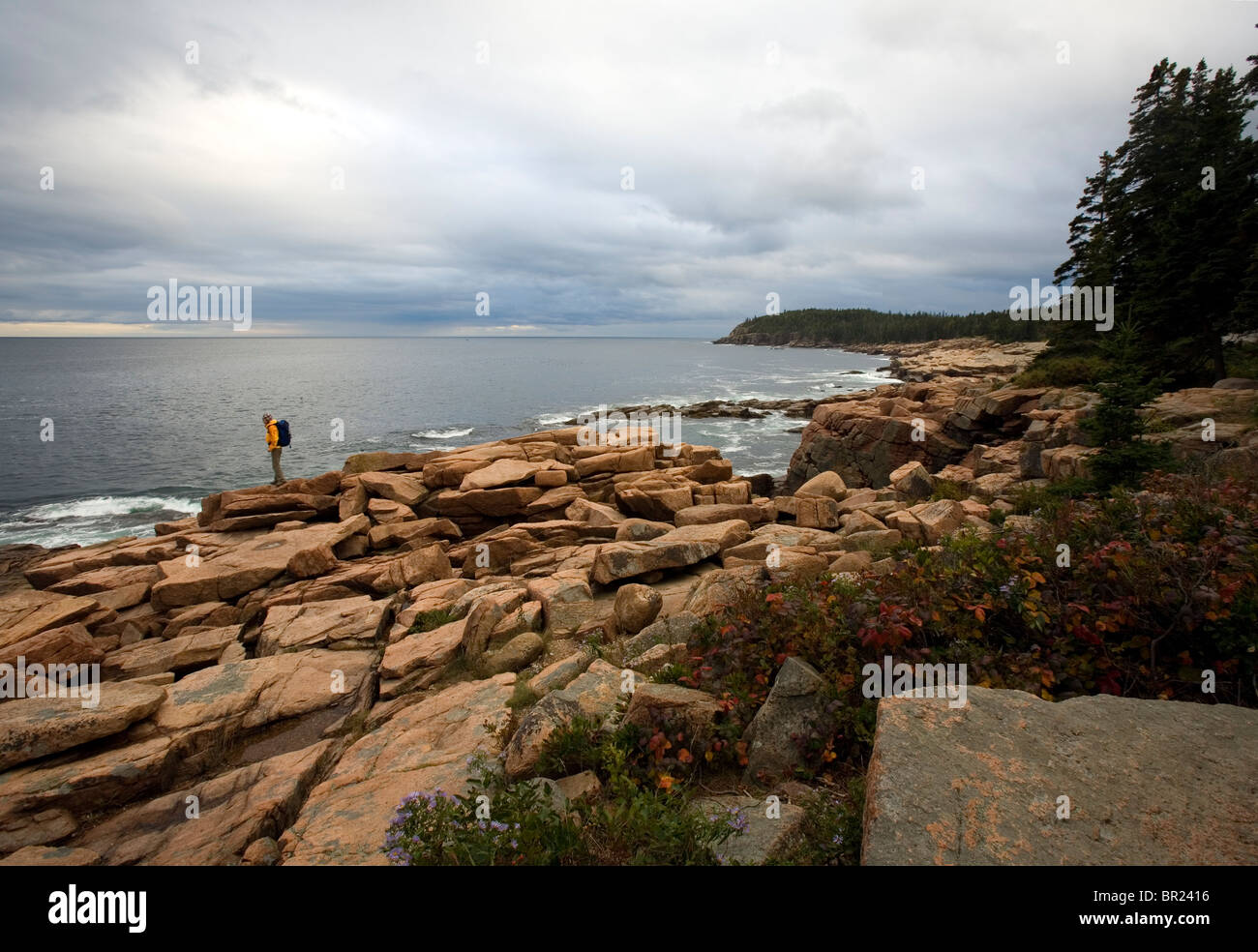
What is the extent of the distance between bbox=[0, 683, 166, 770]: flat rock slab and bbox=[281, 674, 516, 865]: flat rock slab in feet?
13.3

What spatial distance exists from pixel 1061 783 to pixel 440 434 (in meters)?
50.2

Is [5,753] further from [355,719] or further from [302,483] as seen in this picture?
[302,483]

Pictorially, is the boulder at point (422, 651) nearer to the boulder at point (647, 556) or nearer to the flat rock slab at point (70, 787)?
the boulder at point (647, 556)

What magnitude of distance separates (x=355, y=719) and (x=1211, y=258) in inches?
1374

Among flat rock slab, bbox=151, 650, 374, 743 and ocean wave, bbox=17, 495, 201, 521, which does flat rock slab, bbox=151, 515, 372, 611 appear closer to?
flat rock slab, bbox=151, 650, 374, 743

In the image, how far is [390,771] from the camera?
6863 mm

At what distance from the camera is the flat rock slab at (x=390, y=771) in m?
5.62

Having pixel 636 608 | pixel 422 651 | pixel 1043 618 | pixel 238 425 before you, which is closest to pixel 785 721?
pixel 1043 618

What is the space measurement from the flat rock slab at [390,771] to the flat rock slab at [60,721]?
404 cm

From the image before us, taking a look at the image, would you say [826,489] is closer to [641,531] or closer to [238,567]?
[641,531]

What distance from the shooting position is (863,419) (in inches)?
1088

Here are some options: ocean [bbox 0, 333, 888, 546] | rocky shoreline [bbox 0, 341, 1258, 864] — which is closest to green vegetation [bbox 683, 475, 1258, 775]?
rocky shoreline [bbox 0, 341, 1258, 864]

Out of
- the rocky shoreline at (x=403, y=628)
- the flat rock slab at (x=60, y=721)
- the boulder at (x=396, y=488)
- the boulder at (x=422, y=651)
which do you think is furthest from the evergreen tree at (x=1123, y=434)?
the boulder at (x=396, y=488)
